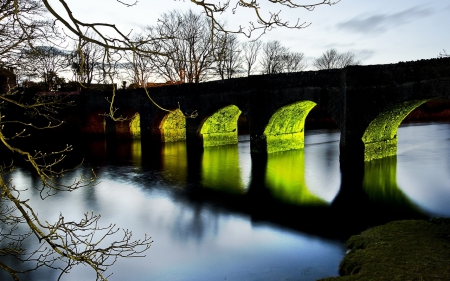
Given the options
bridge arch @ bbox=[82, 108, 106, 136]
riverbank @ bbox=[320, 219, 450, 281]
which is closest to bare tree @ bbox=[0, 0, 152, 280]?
riverbank @ bbox=[320, 219, 450, 281]

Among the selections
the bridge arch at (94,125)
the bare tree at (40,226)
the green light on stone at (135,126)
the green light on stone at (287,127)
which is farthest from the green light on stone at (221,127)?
the bridge arch at (94,125)

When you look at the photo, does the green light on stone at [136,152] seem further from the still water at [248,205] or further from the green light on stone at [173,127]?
the green light on stone at [173,127]

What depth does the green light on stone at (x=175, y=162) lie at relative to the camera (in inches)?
552

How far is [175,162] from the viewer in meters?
17.0

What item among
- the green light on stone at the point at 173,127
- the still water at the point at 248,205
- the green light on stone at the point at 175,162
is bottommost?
the still water at the point at 248,205

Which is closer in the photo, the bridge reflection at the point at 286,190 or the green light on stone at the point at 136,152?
the bridge reflection at the point at 286,190

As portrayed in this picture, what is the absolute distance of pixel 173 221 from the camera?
29.2 feet

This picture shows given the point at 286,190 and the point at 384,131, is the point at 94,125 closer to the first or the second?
the point at 384,131

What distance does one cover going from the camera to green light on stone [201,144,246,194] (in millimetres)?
12305

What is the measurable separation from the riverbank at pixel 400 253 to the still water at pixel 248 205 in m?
0.38

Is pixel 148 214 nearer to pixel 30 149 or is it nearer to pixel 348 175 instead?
pixel 348 175

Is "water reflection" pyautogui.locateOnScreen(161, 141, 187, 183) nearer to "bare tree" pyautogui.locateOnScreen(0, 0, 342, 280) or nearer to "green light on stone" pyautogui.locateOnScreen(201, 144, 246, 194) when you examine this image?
"green light on stone" pyautogui.locateOnScreen(201, 144, 246, 194)

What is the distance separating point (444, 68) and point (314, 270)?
834 centimetres

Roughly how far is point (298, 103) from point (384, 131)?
3.46 metres
